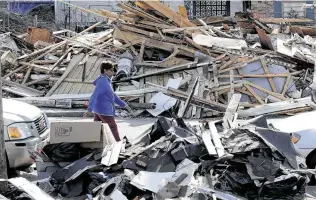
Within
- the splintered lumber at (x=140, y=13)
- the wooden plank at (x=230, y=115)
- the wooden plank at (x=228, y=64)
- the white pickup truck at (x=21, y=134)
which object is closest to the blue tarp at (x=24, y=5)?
the splintered lumber at (x=140, y=13)

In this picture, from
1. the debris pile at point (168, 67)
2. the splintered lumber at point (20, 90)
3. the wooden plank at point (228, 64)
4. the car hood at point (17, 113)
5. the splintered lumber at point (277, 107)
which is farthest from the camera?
the splintered lumber at point (20, 90)

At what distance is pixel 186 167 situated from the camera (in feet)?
24.2

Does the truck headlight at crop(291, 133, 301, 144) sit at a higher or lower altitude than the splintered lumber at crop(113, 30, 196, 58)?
lower

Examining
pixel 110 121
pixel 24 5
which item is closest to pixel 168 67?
pixel 110 121

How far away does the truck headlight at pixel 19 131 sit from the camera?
28.0ft

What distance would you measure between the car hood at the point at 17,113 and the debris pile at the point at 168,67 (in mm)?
5801

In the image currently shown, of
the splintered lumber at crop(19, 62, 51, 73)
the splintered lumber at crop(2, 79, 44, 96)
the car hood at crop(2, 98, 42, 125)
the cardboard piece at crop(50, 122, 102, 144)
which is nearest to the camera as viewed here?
the cardboard piece at crop(50, 122, 102, 144)

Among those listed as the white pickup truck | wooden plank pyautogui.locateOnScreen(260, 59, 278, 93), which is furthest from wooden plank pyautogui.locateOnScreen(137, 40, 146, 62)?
the white pickup truck

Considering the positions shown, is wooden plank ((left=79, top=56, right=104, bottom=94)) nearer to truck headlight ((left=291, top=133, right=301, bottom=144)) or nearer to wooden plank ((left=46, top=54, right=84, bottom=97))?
wooden plank ((left=46, top=54, right=84, bottom=97))

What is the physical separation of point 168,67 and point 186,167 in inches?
347

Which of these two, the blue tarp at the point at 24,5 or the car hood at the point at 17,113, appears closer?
the car hood at the point at 17,113

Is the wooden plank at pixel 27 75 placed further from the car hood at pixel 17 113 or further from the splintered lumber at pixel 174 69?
the car hood at pixel 17 113

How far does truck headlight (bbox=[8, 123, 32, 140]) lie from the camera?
336 inches

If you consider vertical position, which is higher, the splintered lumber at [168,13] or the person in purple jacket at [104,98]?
the splintered lumber at [168,13]
